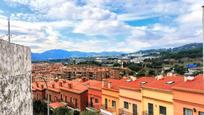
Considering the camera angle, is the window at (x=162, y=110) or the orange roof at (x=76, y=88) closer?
the window at (x=162, y=110)

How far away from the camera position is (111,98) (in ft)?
136

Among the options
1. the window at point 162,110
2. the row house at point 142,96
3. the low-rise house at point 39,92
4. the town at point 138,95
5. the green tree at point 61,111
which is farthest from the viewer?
the low-rise house at point 39,92

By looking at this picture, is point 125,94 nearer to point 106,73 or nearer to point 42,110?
point 42,110

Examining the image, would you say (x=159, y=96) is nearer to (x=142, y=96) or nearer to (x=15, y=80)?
(x=142, y=96)

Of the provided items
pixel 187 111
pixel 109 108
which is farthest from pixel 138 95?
pixel 187 111

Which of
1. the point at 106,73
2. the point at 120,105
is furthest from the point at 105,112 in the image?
the point at 106,73

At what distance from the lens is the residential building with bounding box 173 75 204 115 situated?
2476 centimetres

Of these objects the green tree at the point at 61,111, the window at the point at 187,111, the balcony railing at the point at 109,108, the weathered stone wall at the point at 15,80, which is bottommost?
the green tree at the point at 61,111

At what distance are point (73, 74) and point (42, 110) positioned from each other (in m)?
57.7

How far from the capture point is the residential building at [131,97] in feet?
113

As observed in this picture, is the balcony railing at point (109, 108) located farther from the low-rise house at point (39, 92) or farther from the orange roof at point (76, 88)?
the low-rise house at point (39, 92)

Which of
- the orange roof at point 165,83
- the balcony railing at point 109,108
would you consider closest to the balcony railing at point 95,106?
the balcony railing at point 109,108

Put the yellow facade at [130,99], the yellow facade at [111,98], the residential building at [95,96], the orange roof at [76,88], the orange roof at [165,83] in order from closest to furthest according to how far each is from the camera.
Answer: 1. the orange roof at [165,83]
2. the yellow facade at [130,99]
3. the yellow facade at [111,98]
4. the residential building at [95,96]
5. the orange roof at [76,88]

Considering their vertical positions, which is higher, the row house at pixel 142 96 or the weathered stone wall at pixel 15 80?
the weathered stone wall at pixel 15 80
